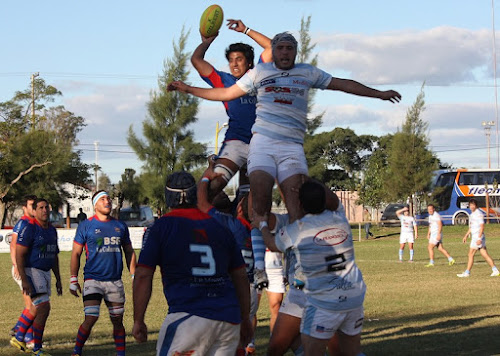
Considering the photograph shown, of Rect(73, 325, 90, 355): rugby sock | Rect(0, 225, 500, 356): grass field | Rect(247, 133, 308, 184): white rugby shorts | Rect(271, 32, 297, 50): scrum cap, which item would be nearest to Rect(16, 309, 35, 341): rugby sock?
Rect(0, 225, 500, 356): grass field

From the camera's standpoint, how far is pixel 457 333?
41.1 feet

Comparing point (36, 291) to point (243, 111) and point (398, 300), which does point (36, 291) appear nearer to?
point (243, 111)

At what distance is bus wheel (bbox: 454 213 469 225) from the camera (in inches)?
2440

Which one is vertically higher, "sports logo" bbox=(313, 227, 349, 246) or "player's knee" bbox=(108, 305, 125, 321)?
"sports logo" bbox=(313, 227, 349, 246)

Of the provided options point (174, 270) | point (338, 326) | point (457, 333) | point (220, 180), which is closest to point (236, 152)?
point (220, 180)

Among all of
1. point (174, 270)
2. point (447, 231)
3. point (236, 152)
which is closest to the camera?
point (174, 270)

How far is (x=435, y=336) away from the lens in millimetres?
12312

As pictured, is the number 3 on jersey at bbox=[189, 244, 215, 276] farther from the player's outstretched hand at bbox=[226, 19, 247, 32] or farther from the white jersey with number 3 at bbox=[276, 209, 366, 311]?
the player's outstretched hand at bbox=[226, 19, 247, 32]

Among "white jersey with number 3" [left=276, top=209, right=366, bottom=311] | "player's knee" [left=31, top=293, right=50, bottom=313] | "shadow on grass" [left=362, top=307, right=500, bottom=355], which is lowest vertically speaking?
"shadow on grass" [left=362, top=307, right=500, bottom=355]

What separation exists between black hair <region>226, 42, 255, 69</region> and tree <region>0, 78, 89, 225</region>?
1911 inches

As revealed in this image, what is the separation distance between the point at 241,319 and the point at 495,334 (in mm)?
7004

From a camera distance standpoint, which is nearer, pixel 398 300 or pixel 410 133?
pixel 398 300

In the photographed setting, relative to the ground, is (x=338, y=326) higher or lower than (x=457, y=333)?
higher

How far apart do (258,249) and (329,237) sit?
134cm
